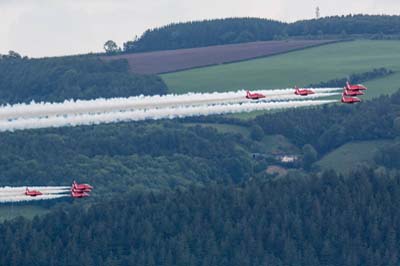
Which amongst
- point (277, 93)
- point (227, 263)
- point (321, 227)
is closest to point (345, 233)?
point (321, 227)

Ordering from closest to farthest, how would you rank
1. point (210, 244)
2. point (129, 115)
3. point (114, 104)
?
point (114, 104) → point (129, 115) → point (210, 244)

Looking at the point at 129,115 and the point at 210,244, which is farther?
the point at 210,244

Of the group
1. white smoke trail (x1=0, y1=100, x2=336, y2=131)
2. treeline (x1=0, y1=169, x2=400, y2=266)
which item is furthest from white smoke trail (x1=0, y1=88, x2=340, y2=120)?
treeline (x1=0, y1=169, x2=400, y2=266)

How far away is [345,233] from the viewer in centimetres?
19575

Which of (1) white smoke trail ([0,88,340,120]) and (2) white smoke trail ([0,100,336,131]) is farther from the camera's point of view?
(2) white smoke trail ([0,100,336,131])

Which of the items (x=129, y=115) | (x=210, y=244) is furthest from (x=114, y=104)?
(x=210, y=244)

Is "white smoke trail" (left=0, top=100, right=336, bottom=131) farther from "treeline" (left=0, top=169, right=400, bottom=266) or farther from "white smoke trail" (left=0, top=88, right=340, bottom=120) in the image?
"treeline" (left=0, top=169, right=400, bottom=266)

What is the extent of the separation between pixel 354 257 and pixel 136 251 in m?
21.9

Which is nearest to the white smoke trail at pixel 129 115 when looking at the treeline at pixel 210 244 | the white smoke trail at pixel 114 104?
the white smoke trail at pixel 114 104

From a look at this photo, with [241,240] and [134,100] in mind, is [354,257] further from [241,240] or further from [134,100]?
[134,100]

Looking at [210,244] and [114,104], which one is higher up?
[114,104]

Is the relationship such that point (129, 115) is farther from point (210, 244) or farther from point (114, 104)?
point (210, 244)

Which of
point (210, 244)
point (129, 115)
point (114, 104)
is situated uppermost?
point (114, 104)

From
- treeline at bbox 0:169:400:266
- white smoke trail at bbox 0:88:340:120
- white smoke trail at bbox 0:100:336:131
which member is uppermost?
white smoke trail at bbox 0:88:340:120
